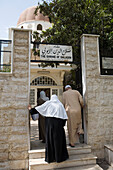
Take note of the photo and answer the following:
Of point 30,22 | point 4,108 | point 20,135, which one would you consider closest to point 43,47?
point 4,108

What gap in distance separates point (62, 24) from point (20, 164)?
5359mm

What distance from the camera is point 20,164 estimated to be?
346 cm

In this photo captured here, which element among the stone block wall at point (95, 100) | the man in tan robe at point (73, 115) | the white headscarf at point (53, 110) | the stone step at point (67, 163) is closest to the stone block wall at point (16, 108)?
the stone step at point (67, 163)

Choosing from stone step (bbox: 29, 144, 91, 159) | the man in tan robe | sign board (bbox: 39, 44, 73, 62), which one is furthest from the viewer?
sign board (bbox: 39, 44, 73, 62)

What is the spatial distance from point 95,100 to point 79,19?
356 cm

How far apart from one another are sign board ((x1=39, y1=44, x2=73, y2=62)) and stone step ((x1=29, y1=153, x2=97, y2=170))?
2.58 m

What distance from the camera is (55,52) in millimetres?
4297

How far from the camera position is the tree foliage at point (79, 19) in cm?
568

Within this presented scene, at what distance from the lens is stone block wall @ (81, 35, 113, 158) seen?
13.2 ft

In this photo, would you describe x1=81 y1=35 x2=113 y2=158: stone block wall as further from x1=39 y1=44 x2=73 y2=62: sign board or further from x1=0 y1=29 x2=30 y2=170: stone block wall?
x1=0 y1=29 x2=30 y2=170: stone block wall

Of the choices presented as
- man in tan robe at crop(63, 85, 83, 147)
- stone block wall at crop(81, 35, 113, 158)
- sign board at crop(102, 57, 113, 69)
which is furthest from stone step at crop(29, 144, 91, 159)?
sign board at crop(102, 57, 113, 69)

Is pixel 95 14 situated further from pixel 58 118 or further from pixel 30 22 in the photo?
pixel 30 22

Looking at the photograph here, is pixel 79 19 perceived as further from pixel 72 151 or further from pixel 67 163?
pixel 67 163

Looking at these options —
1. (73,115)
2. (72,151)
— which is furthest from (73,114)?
(72,151)
